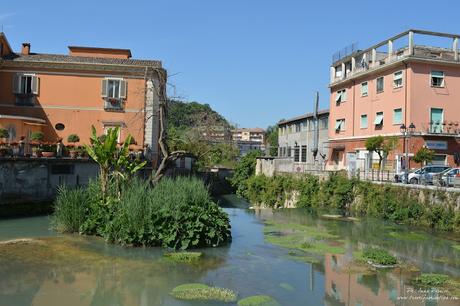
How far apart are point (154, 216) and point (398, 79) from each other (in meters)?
25.0

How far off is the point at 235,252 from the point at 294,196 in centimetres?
2113

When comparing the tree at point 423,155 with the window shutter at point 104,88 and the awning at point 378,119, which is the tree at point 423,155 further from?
the window shutter at point 104,88

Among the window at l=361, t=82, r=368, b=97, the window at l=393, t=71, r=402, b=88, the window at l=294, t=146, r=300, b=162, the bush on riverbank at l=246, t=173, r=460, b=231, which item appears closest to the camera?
the bush on riverbank at l=246, t=173, r=460, b=231

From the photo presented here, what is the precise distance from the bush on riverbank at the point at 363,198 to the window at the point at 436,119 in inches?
303

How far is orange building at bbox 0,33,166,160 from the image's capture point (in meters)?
32.3

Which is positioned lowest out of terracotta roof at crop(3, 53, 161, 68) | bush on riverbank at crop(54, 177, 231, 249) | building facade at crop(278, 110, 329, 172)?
bush on riverbank at crop(54, 177, 231, 249)

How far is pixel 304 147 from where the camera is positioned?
5516cm

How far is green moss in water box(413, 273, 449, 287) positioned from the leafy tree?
35.4 m

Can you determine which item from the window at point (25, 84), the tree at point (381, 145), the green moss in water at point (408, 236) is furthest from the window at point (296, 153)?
the green moss in water at point (408, 236)

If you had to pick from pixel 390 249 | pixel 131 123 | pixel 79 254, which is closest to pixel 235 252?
pixel 79 254

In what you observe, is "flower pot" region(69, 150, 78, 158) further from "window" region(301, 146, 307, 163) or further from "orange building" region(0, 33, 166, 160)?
"window" region(301, 146, 307, 163)

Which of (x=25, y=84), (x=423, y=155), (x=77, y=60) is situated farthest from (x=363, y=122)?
(x=25, y=84)

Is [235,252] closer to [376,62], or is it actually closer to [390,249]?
[390,249]

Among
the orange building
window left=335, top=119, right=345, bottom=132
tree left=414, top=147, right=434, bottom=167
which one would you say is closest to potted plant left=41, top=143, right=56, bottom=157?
the orange building
